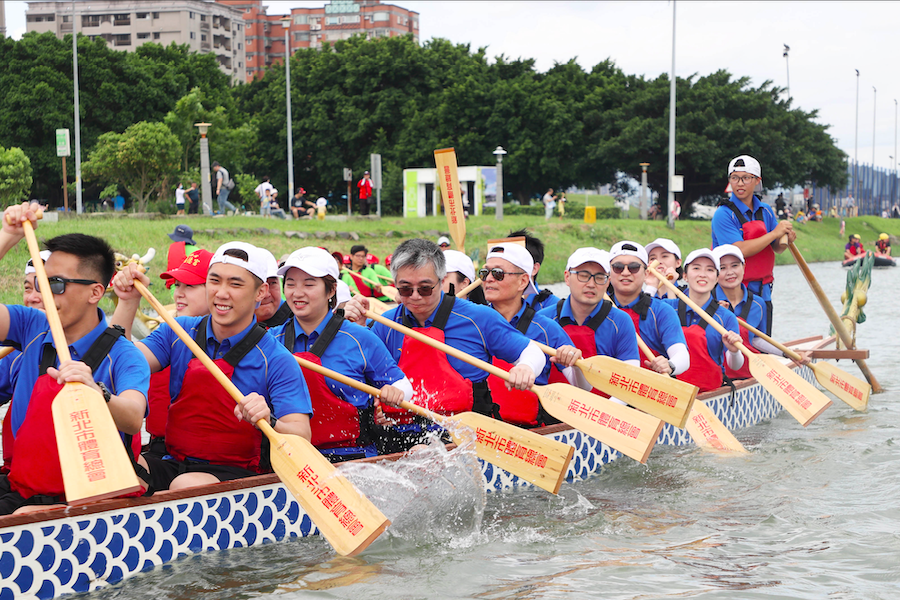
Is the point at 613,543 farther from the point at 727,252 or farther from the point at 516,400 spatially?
the point at 727,252

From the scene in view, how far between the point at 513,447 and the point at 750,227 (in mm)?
3822

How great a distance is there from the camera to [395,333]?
18.9 ft

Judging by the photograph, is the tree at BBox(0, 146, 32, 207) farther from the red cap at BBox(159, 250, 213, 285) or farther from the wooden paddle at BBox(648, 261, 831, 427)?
the red cap at BBox(159, 250, 213, 285)

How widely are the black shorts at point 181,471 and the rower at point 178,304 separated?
0.27m

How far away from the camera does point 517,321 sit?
19.7 feet

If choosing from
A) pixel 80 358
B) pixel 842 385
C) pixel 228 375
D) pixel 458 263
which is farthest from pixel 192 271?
pixel 842 385

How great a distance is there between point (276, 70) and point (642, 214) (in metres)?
21.8

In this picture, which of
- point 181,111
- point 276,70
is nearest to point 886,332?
point 181,111

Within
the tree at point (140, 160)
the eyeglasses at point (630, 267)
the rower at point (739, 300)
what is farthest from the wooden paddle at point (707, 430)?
the tree at point (140, 160)

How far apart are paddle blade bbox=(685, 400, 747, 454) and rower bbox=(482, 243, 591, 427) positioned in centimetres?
142

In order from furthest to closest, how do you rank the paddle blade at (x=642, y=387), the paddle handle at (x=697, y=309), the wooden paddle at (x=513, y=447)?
1. the paddle handle at (x=697, y=309)
2. the paddle blade at (x=642, y=387)
3. the wooden paddle at (x=513, y=447)

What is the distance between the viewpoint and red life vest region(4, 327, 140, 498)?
3833 mm

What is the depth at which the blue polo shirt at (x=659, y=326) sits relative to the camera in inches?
261

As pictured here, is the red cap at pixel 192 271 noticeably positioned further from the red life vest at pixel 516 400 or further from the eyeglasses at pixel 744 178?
the eyeglasses at pixel 744 178
